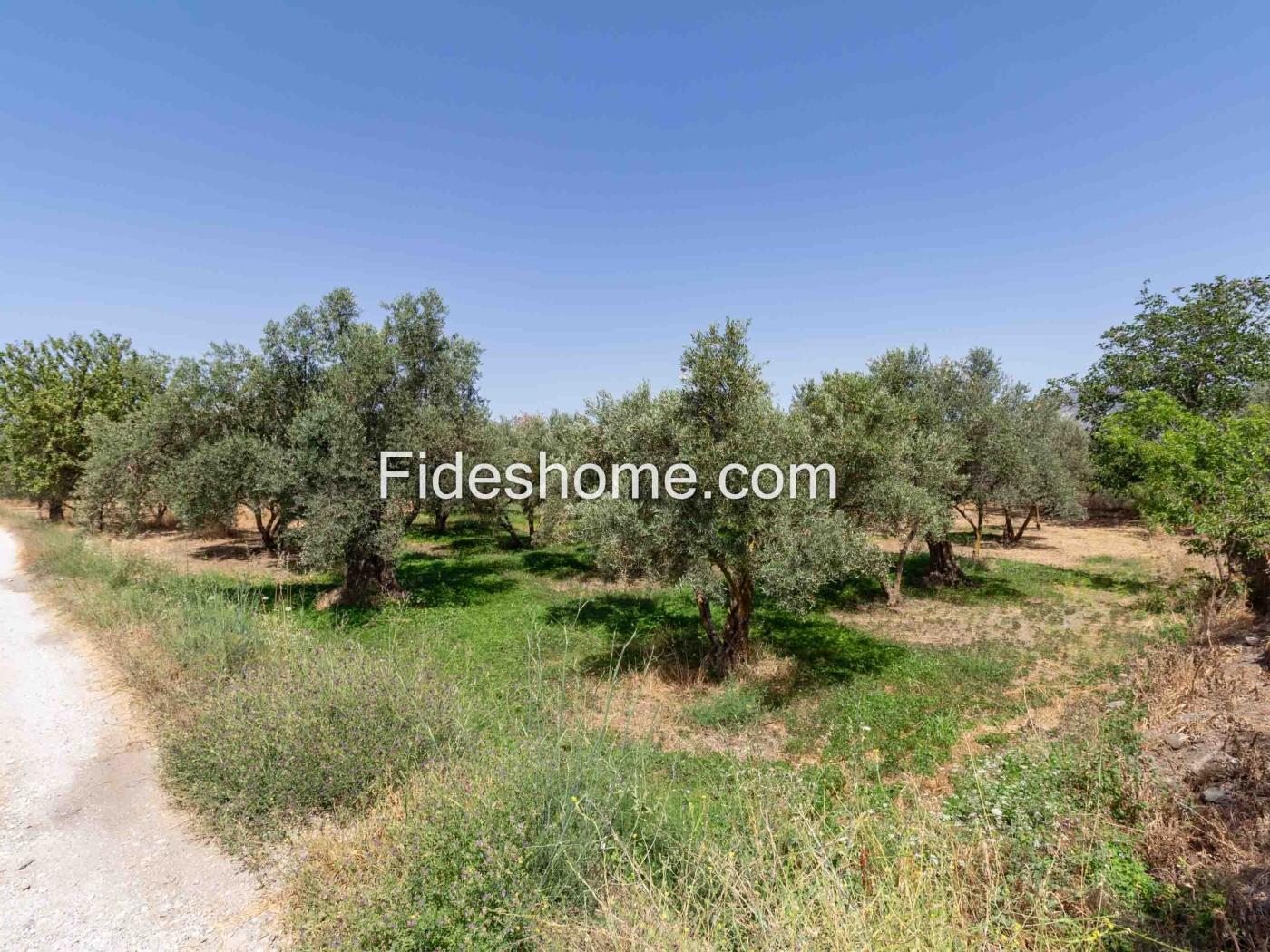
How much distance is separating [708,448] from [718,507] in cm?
138

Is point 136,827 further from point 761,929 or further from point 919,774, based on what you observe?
point 919,774

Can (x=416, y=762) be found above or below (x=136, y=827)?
above

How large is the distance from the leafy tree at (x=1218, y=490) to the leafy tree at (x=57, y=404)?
43691mm

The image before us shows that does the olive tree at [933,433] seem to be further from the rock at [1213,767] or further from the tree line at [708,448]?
the rock at [1213,767]

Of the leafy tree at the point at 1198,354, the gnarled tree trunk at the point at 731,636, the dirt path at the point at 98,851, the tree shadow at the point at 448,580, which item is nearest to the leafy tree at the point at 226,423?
the tree shadow at the point at 448,580

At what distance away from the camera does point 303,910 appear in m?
4.44

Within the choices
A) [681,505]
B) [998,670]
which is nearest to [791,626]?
[998,670]

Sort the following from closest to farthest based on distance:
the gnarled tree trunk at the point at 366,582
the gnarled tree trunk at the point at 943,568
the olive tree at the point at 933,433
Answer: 1. the olive tree at the point at 933,433
2. the gnarled tree trunk at the point at 366,582
3. the gnarled tree trunk at the point at 943,568

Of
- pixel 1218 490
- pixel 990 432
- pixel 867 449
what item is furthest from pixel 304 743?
pixel 990 432

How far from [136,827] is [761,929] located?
7087mm

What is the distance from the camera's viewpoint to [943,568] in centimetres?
2227

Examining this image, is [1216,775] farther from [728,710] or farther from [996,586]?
[996,586]

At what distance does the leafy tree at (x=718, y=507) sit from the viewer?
11125 millimetres

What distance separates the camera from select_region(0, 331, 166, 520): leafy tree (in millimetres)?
29328
